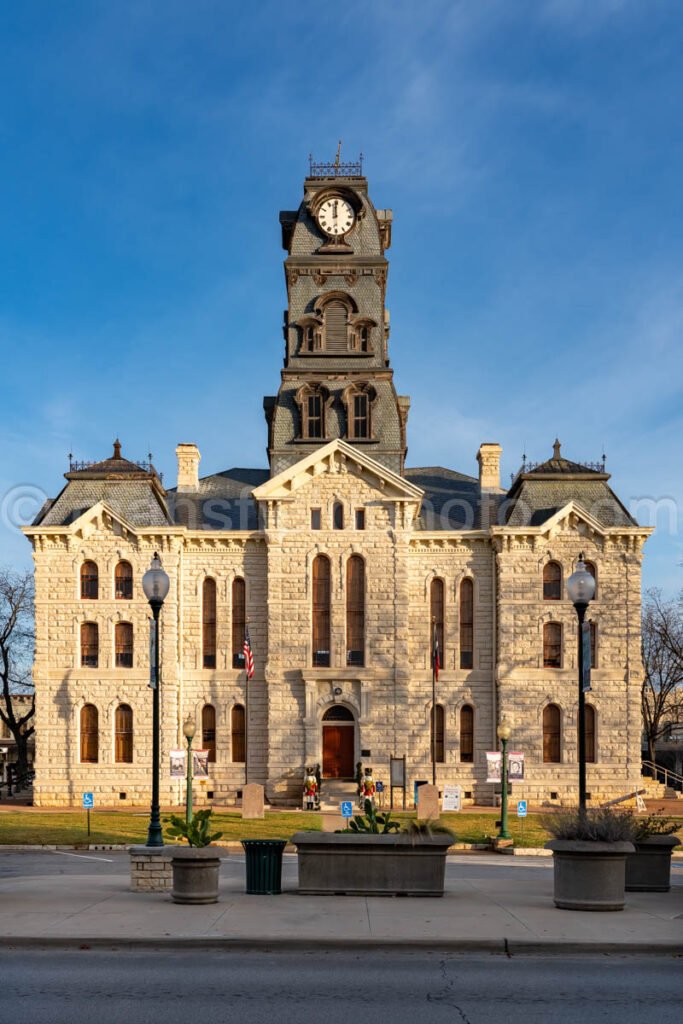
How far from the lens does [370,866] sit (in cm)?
1945

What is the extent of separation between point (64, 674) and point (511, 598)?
1848 centimetres

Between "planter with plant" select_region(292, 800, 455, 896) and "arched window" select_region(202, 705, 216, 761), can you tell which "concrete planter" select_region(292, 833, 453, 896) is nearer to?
"planter with plant" select_region(292, 800, 455, 896)

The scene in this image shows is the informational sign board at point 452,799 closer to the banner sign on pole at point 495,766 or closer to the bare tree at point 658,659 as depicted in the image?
the banner sign on pole at point 495,766

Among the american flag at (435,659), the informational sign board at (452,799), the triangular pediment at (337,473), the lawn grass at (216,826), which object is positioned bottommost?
the lawn grass at (216,826)

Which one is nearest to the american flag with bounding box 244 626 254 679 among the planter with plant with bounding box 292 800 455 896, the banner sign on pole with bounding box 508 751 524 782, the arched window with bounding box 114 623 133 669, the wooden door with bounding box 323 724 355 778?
the wooden door with bounding box 323 724 355 778

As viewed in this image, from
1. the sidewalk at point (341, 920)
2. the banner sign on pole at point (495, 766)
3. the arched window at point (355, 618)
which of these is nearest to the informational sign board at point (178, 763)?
the banner sign on pole at point (495, 766)

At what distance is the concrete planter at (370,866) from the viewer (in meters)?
19.3

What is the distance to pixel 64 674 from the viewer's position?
162 feet

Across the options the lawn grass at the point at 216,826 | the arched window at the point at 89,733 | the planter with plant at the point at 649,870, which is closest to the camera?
the planter with plant at the point at 649,870

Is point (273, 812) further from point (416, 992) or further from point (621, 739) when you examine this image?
point (416, 992)

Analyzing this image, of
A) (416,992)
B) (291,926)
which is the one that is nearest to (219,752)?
(291,926)

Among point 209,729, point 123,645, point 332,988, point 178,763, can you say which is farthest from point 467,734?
point 332,988

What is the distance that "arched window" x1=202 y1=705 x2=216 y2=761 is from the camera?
165 ft

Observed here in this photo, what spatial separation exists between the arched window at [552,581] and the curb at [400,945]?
34874 millimetres
